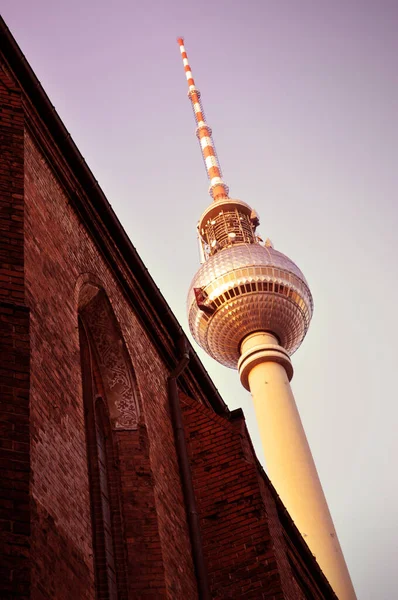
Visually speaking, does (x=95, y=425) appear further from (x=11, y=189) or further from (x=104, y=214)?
(x=104, y=214)

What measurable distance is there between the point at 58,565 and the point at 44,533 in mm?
260

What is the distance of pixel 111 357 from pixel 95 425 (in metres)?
1.25

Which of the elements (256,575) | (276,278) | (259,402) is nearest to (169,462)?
(256,575)

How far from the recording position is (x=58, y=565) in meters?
7.18

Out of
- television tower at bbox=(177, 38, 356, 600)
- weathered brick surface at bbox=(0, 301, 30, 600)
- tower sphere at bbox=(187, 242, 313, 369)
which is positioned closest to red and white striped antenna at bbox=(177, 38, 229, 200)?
television tower at bbox=(177, 38, 356, 600)

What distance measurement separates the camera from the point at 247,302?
39.8 m

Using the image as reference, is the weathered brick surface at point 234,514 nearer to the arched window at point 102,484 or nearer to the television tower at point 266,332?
the arched window at point 102,484

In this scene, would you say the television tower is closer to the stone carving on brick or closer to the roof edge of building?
the roof edge of building

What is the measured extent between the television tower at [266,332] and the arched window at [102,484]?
74.3 feet

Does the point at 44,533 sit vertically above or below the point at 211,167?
below

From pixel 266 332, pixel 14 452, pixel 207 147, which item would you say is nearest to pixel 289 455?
pixel 266 332

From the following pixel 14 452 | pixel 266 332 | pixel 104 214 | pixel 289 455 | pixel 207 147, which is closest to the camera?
pixel 14 452

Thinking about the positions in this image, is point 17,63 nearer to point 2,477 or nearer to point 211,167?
point 2,477

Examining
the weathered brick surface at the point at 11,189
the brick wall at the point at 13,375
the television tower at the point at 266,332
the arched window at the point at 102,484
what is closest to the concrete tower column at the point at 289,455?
the television tower at the point at 266,332
